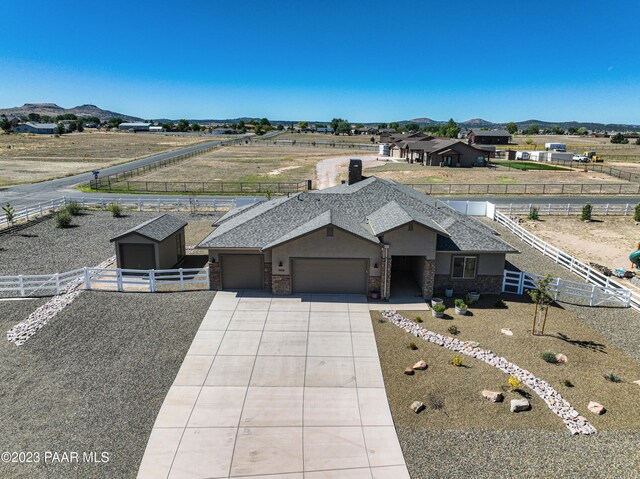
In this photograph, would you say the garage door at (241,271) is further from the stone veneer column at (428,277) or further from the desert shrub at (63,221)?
the desert shrub at (63,221)

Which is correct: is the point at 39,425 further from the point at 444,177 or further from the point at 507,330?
the point at 444,177

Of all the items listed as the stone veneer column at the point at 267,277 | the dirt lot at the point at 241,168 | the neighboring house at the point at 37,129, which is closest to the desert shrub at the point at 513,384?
the stone veneer column at the point at 267,277

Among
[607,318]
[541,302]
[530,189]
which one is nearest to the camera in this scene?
[541,302]

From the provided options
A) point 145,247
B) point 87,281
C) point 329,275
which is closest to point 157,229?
point 145,247

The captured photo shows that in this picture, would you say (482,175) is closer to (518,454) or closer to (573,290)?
(573,290)

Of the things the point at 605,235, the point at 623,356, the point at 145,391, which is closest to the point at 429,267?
the point at 623,356

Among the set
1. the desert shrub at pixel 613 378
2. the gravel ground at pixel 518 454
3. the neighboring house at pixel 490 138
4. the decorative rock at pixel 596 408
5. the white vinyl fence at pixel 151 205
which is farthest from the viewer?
the neighboring house at pixel 490 138
